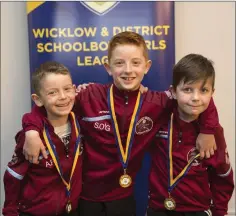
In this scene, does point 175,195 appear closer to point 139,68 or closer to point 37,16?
point 139,68

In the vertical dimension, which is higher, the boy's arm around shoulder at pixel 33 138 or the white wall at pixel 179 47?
the white wall at pixel 179 47

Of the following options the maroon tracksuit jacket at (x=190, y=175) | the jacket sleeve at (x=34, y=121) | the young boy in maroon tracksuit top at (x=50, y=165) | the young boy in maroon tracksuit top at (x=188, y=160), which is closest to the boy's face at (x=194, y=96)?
the young boy in maroon tracksuit top at (x=188, y=160)

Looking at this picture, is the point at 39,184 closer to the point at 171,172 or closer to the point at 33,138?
the point at 33,138

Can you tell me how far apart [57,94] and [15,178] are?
1.77ft

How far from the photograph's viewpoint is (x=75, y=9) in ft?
8.29

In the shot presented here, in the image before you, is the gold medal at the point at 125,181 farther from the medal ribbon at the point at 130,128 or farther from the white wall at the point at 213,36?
the white wall at the point at 213,36

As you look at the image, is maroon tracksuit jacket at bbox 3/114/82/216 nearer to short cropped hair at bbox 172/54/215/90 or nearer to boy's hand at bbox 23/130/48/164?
boy's hand at bbox 23/130/48/164

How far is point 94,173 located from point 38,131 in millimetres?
453

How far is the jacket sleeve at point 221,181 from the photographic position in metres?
1.92

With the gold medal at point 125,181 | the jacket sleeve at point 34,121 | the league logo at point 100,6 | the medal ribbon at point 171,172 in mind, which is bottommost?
the gold medal at point 125,181

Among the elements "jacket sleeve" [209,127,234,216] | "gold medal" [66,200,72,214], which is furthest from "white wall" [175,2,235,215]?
"gold medal" [66,200,72,214]

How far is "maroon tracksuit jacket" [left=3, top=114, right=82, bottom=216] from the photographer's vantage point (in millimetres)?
1826

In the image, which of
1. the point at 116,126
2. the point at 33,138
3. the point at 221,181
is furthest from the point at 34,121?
the point at 221,181

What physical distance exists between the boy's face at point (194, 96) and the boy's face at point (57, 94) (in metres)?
0.64
